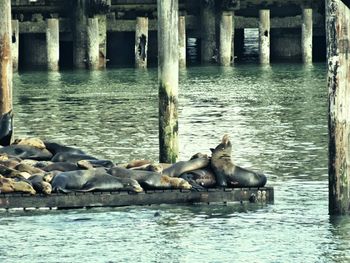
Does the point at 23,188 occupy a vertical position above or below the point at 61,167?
below

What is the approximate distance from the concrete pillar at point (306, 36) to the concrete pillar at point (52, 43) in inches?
264

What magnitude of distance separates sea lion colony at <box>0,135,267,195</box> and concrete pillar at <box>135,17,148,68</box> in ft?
72.5

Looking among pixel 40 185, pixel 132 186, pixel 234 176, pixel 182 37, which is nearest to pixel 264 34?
pixel 182 37

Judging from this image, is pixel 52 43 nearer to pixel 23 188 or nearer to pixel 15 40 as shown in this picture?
pixel 15 40

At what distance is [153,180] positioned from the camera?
21.1 meters

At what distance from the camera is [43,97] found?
3794 cm

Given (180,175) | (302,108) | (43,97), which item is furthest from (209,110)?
(180,175)

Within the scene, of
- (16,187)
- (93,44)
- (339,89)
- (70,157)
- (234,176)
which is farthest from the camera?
(93,44)

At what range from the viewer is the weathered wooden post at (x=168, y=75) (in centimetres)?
2325

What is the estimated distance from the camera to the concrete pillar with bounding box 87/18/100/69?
4391cm

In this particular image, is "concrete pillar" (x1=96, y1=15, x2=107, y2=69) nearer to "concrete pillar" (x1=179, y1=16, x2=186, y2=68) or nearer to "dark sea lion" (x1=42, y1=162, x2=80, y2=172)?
"concrete pillar" (x1=179, y1=16, x2=186, y2=68)

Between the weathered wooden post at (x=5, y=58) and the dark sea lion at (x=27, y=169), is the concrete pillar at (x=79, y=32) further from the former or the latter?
the dark sea lion at (x=27, y=169)

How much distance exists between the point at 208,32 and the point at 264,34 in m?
1.74

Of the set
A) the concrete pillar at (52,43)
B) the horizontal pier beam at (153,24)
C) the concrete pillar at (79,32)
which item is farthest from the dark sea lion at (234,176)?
the horizontal pier beam at (153,24)
